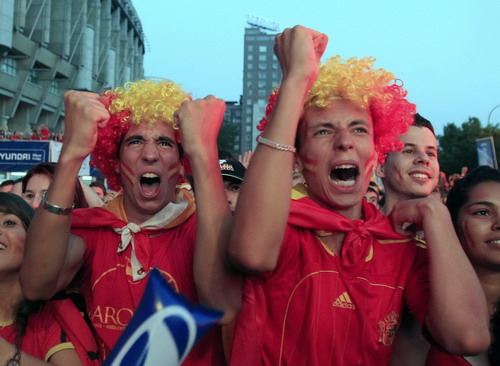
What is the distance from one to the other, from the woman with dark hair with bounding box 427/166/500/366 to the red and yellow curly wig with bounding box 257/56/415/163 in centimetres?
41

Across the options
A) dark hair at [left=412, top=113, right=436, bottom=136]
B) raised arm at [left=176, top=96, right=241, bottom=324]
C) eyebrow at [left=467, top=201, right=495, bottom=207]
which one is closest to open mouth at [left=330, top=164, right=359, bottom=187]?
raised arm at [left=176, top=96, right=241, bottom=324]

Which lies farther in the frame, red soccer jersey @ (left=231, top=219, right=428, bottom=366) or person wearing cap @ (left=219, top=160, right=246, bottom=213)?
person wearing cap @ (left=219, top=160, right=246, bottom=213)

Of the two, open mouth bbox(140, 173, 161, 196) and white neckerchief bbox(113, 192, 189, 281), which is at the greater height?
open mouth bbox(140, 173, 161, 196)

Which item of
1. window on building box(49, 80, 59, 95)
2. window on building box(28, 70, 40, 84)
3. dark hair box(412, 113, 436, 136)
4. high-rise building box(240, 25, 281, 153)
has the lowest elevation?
dark hair box(412, 113, 436, 136)

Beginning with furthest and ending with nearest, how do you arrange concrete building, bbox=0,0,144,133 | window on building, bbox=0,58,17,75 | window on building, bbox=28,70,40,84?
window on building, bbox=28,70,40,84 < window on building, bbox=0,58,17,75 < concrete building, bbox=0,0,144,133

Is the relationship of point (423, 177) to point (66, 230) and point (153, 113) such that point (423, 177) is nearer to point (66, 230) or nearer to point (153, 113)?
point (153, 113)

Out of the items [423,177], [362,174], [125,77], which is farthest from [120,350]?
[125,77]

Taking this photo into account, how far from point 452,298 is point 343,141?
0.70 m

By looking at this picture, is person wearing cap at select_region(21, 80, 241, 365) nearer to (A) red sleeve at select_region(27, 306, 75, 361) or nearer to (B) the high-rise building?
(A) red sleeve at select_region(27, 306, 75, 361)

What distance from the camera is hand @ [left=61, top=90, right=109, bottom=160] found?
Answer: 2229 millimetres

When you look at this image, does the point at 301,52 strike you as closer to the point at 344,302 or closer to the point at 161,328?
the point at 344,302

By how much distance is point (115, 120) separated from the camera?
9.40 ft

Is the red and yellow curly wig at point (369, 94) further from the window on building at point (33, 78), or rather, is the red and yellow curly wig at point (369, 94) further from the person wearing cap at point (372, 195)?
the window on building at point (33, 78)

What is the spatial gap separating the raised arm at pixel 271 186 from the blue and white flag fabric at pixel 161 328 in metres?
0.49
